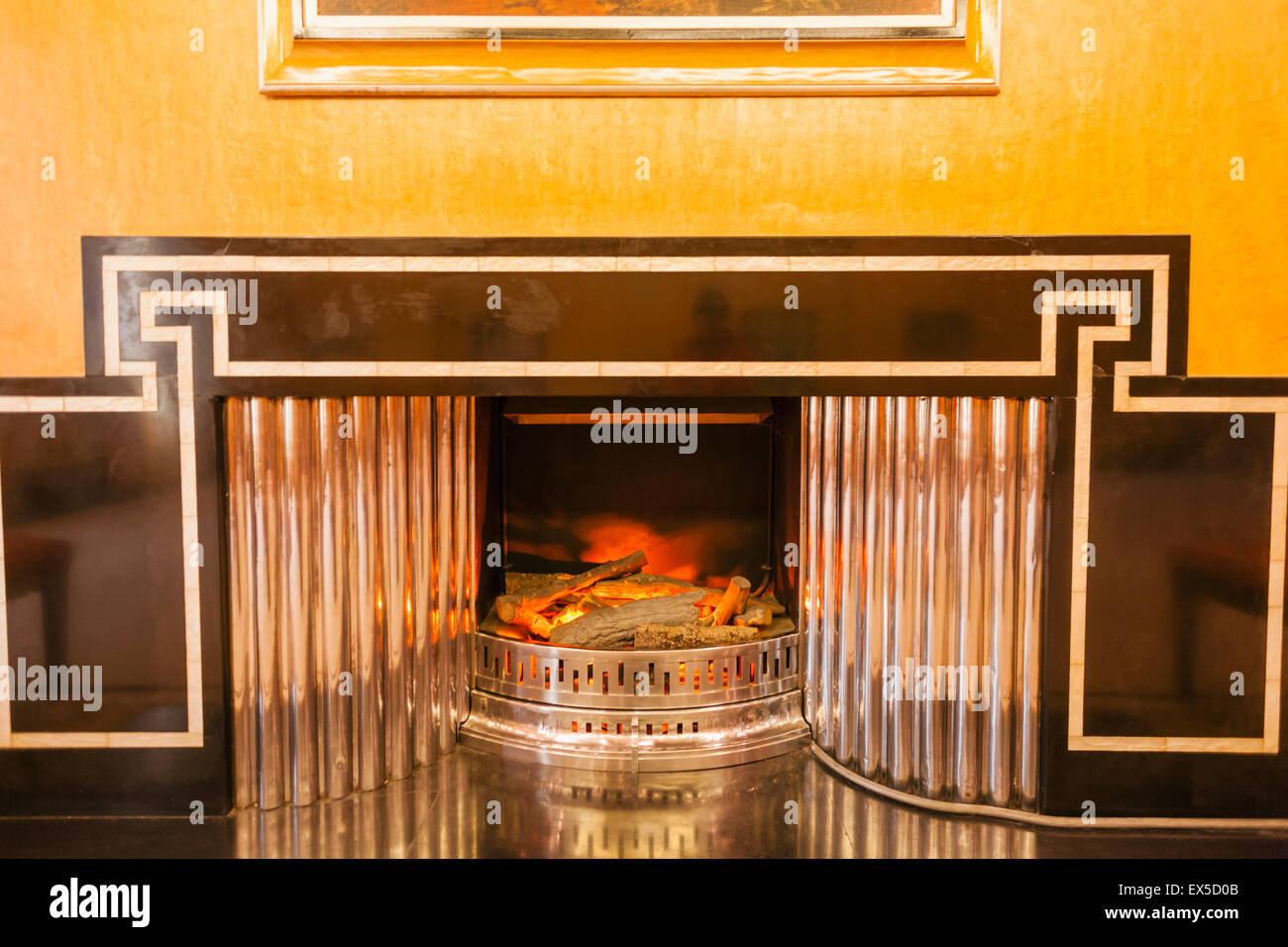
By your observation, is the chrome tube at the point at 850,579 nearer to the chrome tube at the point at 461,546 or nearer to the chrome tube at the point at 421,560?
the chrome tube at the point at 461,546

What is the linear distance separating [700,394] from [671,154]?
103 cm

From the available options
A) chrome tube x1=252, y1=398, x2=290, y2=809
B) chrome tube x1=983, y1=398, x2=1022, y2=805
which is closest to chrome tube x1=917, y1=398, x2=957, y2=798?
chrome tube x1=983, y1=398, x2=1022, y2=805

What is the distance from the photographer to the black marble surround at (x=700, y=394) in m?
3.43

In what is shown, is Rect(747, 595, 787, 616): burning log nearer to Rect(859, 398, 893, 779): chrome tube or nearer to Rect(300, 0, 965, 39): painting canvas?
Rect(859, 398, 893, 779): chrome tube

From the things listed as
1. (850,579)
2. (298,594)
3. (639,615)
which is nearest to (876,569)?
(850,579)

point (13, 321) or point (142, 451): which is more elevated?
point (13, 321)

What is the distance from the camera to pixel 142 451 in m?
3.52

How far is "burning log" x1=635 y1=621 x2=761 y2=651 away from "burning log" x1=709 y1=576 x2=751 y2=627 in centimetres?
11

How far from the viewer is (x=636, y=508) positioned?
4.83 m

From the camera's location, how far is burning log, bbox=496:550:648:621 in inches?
176
